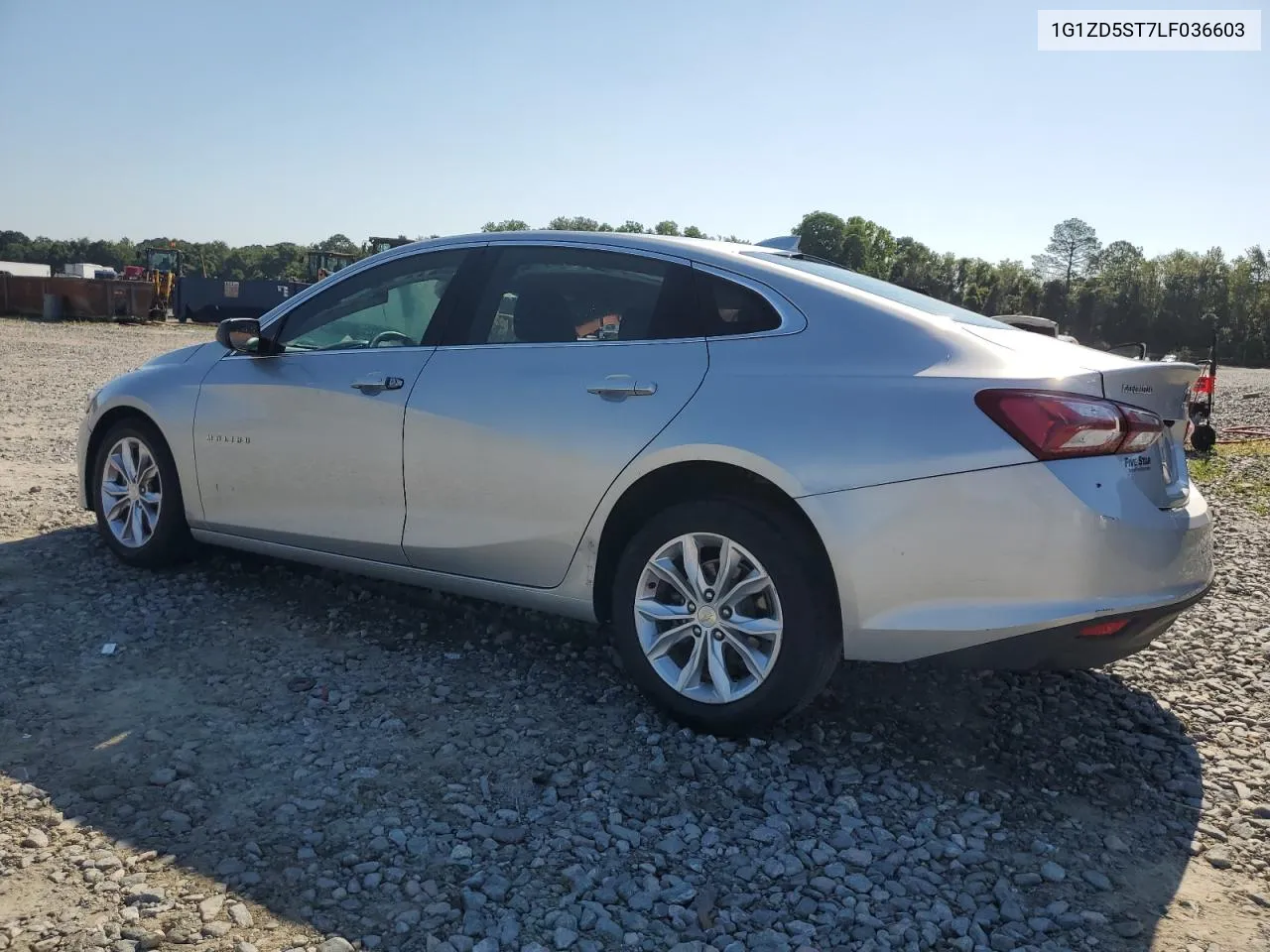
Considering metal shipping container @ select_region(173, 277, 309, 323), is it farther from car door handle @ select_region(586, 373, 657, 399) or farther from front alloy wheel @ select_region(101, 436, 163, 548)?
car door handle @ select_region(586, 373, 657, 399)

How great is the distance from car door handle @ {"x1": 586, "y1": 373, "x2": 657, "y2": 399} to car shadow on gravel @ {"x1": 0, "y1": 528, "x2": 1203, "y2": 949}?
1.16 m

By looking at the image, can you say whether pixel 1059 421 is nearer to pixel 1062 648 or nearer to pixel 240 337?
pixel 1062 648

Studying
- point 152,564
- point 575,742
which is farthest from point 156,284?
point 575,742

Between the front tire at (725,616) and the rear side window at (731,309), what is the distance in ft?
2.02

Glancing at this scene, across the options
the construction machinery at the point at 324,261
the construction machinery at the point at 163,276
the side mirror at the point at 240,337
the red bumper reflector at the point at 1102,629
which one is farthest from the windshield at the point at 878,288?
the construction machinery at the point at 163,276

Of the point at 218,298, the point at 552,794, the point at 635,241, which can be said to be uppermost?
the point at 218,298

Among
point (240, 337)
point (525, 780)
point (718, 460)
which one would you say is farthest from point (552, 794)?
point (240, 337)

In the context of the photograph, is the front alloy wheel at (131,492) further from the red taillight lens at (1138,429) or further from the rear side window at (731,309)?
the red taillight lens at (1138,429)

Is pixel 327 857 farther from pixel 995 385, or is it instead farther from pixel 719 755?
pixel 995 385

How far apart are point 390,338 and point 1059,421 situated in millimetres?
2730

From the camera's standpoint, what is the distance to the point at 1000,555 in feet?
10.1

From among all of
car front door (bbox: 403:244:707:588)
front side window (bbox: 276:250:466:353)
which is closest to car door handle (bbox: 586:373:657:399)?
car front door (bbox: 403:244:707:588)

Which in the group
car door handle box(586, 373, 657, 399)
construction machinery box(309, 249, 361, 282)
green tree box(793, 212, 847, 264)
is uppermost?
green tree box(793, 212, 847, 264)

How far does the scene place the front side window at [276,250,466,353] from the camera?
441 cm
